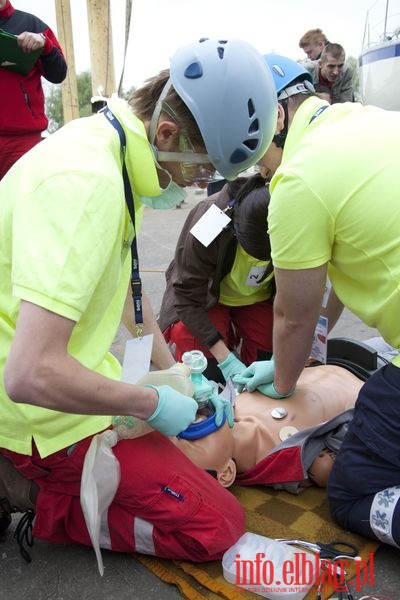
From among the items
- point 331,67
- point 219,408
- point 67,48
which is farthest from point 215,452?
point 67,48

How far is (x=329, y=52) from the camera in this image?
6.62 metres

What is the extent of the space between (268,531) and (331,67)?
236 inches

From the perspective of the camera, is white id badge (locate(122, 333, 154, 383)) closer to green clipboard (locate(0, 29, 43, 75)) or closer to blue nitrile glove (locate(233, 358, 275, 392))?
blue nitrile glove (locate(233, 358, 275, 392))

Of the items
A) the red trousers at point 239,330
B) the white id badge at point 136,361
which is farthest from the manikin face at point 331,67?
the white id badge at point 136,361

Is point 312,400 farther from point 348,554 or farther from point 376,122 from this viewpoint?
point 376,122

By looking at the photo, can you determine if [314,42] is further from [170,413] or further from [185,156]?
[170,413]

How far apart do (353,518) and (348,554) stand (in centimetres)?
11

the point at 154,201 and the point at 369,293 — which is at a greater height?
the point at 154,201

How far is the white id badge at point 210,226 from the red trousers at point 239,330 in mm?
510

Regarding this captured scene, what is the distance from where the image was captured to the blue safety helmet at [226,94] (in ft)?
4.97

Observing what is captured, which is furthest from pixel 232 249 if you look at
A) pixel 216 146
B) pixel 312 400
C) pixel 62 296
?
pixel 62 296

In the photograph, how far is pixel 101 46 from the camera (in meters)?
8.20

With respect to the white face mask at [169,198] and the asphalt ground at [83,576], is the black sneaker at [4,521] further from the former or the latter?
the white face mask at [169,198]

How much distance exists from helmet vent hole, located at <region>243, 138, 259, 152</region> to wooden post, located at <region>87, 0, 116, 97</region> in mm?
6442
